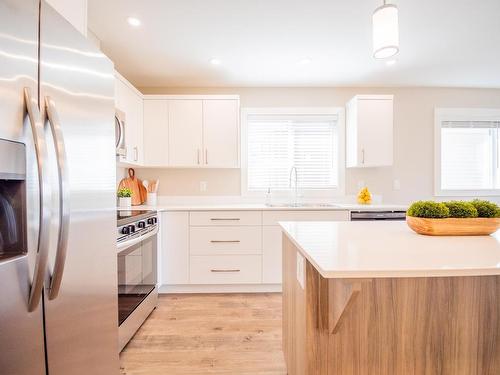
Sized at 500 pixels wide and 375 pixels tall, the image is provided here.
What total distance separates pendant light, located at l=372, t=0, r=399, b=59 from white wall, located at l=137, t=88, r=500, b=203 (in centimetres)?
207

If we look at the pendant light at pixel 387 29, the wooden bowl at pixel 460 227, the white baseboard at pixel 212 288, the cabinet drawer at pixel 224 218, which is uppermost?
the pendant light at pixel 387 29

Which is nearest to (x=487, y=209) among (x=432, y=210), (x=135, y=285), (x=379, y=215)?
(x=432, y=210)

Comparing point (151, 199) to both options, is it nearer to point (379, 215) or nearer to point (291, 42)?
point (291, 42)

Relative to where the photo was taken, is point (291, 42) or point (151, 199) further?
point (151, 199)

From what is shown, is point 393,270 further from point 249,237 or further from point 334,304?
point 249,237

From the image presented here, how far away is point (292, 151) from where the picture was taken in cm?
342

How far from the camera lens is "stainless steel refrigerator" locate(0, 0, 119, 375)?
0.72 metres

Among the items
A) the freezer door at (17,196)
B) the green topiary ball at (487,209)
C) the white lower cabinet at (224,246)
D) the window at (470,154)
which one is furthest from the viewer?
the window at (470,154)

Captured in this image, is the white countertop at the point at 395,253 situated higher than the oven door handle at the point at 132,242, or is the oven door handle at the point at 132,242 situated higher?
the white countertop at the point at 395,253

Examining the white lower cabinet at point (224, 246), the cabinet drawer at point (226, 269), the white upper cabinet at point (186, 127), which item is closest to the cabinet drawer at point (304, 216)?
the white lower cabinet at point (224, 246)

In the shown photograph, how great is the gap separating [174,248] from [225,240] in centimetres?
53

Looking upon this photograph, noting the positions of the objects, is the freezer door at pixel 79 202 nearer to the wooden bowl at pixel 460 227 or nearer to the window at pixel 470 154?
the wooden bowl at pixel 460 227

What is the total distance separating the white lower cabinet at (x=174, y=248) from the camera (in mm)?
2713

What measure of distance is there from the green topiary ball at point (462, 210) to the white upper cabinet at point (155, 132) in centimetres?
267
